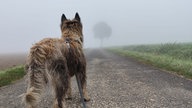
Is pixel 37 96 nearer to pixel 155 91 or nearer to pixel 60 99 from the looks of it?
pixel 60 99

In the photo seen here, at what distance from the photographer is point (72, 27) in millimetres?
6391

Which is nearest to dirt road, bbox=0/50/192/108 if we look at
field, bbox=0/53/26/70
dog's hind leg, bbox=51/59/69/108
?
dog's hind leg, bbox=51/59/69/108

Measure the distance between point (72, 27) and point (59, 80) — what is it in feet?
6.44

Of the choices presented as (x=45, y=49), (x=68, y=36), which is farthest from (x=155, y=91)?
(x=45, y=49)

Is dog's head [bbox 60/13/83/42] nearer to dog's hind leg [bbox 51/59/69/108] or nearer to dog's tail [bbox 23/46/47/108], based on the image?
dog's hind leg [bbox 51/59/69/108]

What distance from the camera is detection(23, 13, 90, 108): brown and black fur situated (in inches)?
166

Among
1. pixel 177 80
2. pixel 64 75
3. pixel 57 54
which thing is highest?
pixel 57 54

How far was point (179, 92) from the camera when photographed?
25.6 ft

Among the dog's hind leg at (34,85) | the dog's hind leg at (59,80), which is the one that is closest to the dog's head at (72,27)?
the dog's hind leg at (59,80)

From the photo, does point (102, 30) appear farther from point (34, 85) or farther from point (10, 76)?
point (34, 85)

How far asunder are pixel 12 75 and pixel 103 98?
7.42 metres

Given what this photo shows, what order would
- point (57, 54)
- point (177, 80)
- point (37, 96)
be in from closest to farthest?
point (37, 96), point (57, 54), point (177, 80)

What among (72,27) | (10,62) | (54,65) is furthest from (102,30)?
(54,65)

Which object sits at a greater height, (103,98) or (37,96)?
(37,96)
